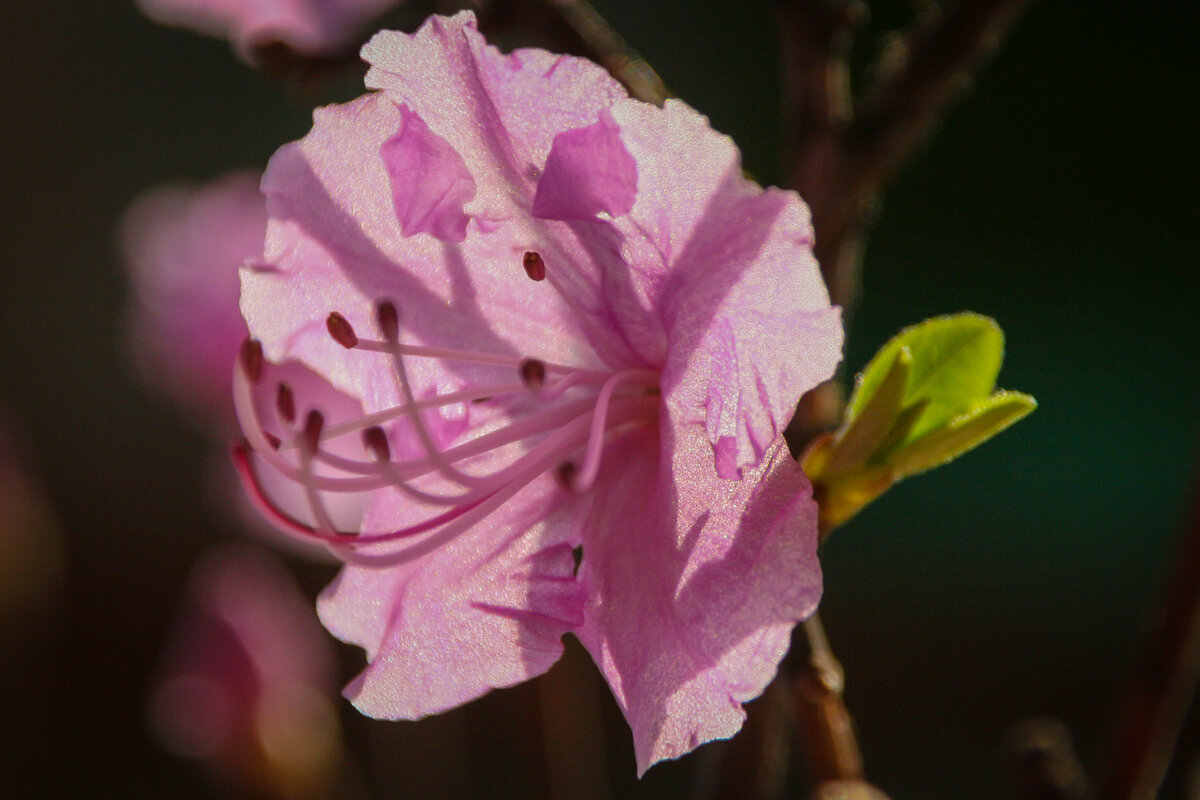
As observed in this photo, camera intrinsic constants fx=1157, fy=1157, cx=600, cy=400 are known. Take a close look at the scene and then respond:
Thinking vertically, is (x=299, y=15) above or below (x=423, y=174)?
below

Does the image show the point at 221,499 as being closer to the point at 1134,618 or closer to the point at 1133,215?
the point at 1134,618

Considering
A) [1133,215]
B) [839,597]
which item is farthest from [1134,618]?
[1133,215]

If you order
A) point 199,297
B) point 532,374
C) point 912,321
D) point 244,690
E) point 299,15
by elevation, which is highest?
point 532,374

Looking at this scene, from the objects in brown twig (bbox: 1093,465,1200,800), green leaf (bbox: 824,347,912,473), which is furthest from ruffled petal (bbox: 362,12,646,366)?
brown twig (bbox: 1093,465,1200,800)

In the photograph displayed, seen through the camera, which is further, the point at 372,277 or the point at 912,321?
the point at 912,321

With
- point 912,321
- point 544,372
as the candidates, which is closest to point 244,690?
point 544,372

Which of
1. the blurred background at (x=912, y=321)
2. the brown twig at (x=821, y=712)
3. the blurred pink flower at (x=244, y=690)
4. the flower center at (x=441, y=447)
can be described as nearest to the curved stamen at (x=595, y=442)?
the flower center at (x=441, y=447)

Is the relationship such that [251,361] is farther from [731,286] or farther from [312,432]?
[731,286]
